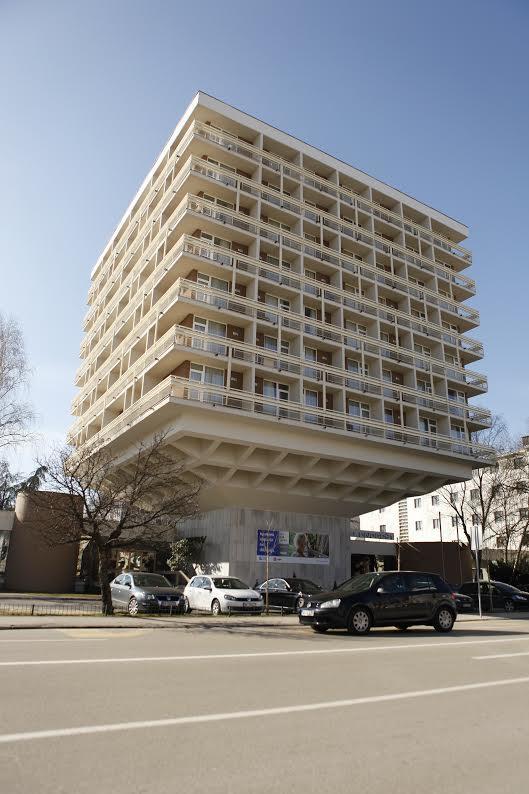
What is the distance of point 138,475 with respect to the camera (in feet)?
67.6

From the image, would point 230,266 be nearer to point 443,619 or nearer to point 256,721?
point 443,619

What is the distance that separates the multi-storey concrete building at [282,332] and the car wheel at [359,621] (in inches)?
690

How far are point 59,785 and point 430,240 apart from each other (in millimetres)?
49030

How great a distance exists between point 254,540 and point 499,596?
14.7m

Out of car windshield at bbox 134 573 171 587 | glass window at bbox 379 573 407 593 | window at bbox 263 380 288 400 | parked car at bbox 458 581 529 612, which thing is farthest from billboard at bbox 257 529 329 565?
glass window at bbox 379 573 407 593

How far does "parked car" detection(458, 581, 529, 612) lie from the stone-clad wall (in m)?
11.6

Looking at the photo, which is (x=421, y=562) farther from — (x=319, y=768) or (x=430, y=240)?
(x=319, y=768)

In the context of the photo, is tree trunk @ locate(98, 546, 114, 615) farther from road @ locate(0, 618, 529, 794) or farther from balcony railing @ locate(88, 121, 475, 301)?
balcony railing @ locate(88, 121, 475, 301)

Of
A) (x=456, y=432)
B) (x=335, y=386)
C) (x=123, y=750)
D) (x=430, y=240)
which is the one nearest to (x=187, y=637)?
(x=123, y=750)

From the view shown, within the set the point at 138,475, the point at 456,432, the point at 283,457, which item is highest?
the point at 456,432

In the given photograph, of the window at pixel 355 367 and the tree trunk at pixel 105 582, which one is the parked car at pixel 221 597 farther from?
the window at pixel 355 367

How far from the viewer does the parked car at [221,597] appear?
19547mm

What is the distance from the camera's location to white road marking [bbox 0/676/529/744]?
15.1 feet

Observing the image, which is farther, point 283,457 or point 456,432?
point 456,432
